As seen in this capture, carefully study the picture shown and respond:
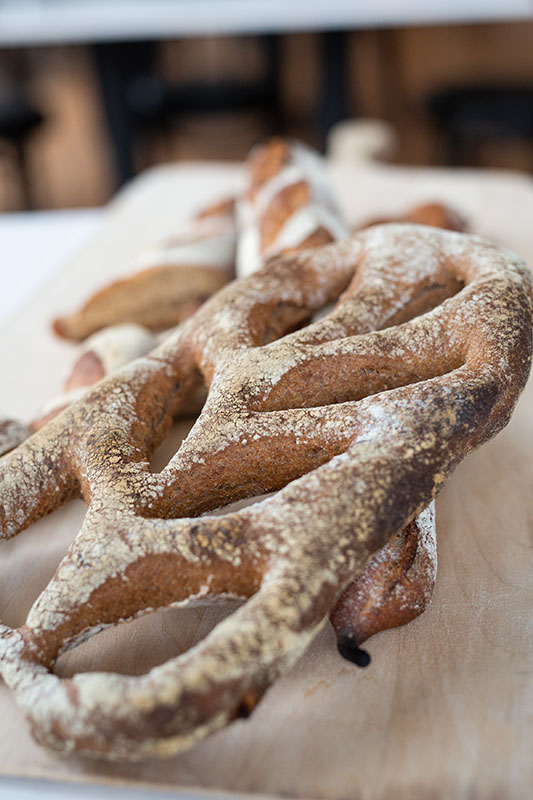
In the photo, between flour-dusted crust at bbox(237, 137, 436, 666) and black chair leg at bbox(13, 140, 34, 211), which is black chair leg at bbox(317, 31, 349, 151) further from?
flour-dusted crust at bbox(237, 137, 436, 666)

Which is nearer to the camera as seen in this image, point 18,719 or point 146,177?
point 18,719

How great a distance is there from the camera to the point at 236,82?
312cm

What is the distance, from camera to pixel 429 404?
556mm

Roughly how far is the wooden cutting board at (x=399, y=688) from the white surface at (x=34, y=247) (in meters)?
0.67

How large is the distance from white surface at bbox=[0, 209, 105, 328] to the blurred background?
120 centimetres

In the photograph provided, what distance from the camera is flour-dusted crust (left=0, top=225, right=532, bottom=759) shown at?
449 mm

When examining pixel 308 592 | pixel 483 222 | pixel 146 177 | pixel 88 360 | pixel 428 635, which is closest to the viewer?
pixel 308 592

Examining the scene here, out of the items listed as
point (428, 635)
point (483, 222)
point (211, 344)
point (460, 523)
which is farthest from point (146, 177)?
point (428, 635)

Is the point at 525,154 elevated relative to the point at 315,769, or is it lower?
lower

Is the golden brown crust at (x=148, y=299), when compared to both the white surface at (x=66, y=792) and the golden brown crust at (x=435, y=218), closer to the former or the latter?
the golden brown crust at (x=435, y=218)

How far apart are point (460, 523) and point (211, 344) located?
0.90ft

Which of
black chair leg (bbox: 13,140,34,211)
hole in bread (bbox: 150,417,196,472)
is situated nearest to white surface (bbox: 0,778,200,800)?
hole in bread (bbox: 150,417,196,472)

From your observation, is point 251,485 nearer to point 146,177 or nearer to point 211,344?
point 211,344

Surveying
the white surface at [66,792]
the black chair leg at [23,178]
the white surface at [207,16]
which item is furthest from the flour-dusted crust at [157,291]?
the black chair leg at [23,178]
